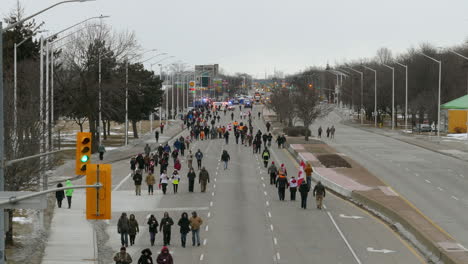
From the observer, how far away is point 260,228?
3114cm

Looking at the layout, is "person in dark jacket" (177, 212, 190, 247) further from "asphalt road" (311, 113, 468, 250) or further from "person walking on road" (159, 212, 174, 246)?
"asphalt road" (311, 113, 468, 250)

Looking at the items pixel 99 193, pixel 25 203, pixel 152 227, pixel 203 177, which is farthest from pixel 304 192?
pixel 25 203

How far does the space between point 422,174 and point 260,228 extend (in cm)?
2326

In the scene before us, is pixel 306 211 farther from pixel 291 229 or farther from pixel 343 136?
pixel 343 136

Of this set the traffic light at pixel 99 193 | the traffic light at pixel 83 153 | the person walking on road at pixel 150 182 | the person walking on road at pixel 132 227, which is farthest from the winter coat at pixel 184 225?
the person walking on road at pixel 150 182

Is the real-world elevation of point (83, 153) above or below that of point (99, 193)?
above

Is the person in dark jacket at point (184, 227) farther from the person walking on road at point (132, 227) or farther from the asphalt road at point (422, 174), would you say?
the asphalt road at point (422, 174)

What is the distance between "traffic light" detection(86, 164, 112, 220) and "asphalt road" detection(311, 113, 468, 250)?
46.7 feet

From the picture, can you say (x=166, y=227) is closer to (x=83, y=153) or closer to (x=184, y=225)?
(x=184, y=225)

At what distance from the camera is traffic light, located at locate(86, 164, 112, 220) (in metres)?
16.7

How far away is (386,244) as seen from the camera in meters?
28.0

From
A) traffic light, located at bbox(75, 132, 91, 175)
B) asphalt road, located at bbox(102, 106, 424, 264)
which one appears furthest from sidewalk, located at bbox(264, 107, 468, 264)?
traffic light, located at bbox(75, 132, 91, 175)

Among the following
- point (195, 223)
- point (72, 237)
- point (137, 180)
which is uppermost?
point (137, 180)

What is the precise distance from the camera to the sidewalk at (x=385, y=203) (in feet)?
84.7
